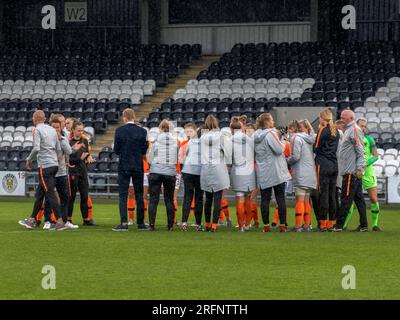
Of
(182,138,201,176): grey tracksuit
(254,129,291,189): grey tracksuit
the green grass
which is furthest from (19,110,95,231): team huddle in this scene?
(254,129,291,189): grey tracksuit

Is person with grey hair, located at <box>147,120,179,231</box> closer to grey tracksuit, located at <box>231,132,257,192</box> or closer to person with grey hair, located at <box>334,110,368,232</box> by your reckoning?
grey tracksuit, located at <box>231,132,257,192</box>

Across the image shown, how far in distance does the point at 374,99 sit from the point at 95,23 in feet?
53.6

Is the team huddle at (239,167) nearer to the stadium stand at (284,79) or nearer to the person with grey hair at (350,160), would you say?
the person with grey hair at (350,160)

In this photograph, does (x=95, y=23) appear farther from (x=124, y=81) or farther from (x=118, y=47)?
(x=124, y=81)

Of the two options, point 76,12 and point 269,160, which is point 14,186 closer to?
point 269,160

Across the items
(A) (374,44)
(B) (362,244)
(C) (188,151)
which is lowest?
(B) (362,244)

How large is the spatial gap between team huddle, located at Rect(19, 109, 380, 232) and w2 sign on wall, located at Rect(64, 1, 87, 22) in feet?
94.5

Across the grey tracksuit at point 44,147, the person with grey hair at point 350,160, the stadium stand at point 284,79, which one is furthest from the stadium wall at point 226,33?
the grey tracksuit at point 44,147

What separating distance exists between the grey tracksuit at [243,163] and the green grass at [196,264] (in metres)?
Result: 0.84

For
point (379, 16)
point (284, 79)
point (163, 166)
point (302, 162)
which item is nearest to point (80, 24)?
point (284, 79)

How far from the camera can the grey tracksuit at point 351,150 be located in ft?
56.0

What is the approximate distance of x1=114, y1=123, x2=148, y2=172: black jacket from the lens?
57.4ft

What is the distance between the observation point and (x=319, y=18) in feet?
137
